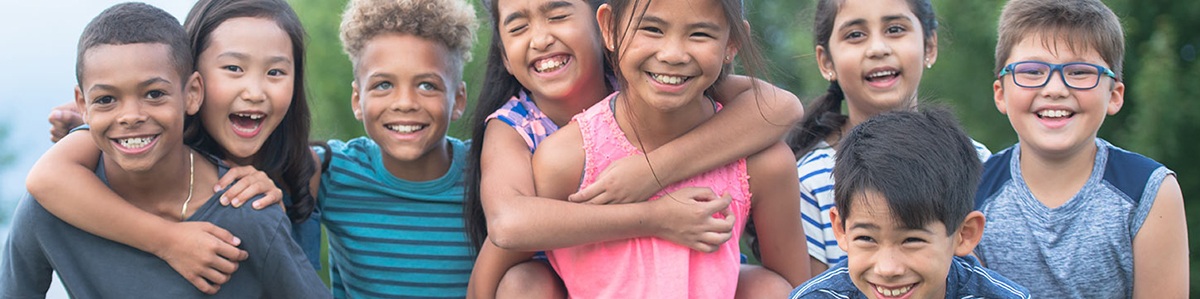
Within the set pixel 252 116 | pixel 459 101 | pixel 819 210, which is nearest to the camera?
pixel 252 116

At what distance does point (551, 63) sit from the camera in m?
3.16

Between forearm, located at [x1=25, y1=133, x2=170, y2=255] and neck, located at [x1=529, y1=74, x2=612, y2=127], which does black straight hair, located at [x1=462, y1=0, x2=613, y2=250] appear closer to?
neck, located at [x1=529, y1=74, x2=612, y2=127]

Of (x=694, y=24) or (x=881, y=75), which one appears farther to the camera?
(x=881, y=75)

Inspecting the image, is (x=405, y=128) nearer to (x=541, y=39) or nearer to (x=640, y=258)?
(x=541, y=39)

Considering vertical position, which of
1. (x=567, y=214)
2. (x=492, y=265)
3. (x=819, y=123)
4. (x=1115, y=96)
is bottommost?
(x=492, y=265)

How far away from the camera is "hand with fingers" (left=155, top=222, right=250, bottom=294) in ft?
10.1

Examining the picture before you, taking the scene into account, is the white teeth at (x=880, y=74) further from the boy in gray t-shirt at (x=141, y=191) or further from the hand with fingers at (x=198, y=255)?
the hand with fingers at (x=198, y=255)

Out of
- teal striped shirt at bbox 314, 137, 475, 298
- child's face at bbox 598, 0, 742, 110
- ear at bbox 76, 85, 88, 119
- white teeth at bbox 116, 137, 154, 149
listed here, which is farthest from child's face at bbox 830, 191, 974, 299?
ear at bbox 76, 85, 88, 119

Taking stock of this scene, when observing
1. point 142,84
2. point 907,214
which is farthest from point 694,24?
point 142,84

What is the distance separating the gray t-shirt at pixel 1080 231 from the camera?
3168 millimetres

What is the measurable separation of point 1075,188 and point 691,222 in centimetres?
119

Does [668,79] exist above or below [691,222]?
above

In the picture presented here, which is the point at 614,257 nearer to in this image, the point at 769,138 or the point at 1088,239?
the point at 769,138

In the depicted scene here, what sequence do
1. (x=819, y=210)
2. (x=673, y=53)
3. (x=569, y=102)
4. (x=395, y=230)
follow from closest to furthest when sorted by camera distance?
1. (x=673, y=53)
2. (x=569, y=102)
3. (x=819, y=210)
4. (x=395, y=230)
